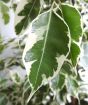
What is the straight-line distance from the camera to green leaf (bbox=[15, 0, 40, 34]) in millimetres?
617

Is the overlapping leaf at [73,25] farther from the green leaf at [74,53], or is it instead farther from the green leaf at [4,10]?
the green leaf at [4,10]

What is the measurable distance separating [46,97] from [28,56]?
16.8 inches

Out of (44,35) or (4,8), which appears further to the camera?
(4,8)

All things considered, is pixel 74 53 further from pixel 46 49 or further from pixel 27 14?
pixel 27 14

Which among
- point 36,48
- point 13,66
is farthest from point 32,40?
point 13,66

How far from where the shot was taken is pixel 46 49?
495 millimetres

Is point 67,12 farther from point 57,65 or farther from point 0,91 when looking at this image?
point 0,91

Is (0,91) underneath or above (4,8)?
underneath

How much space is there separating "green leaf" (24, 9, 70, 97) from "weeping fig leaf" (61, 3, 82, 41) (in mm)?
26

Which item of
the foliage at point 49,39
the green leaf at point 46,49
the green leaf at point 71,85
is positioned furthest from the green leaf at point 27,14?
the green leaf at point 71,85

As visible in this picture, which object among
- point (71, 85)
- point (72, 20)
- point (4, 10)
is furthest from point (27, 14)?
point (4, 10)

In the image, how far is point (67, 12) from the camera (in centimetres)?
53

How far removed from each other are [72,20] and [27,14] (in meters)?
0.14

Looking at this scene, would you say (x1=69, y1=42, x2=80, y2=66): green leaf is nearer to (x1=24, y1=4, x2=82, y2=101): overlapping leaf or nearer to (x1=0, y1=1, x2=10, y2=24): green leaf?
(x1=24, y1=4, x2=82, y2=101): overlapping leaf
